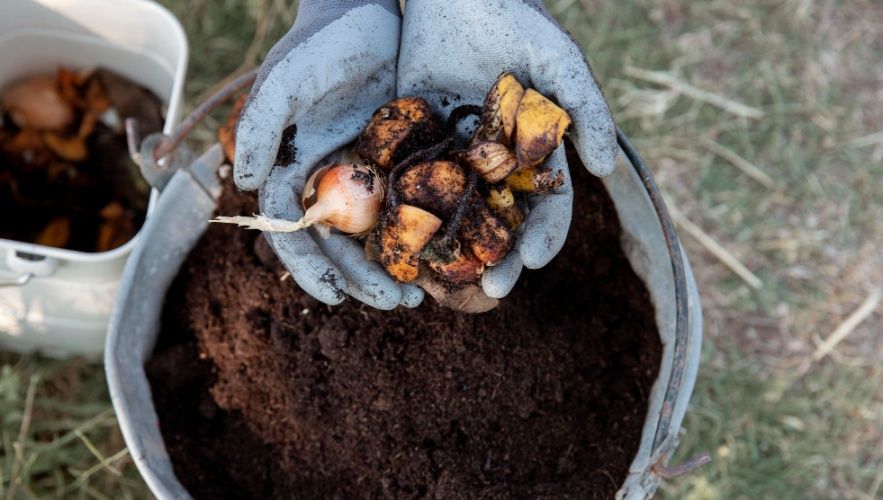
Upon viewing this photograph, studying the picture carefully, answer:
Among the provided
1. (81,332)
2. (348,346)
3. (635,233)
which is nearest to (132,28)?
(81,332)

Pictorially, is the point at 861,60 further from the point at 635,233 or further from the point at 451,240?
the point at 451,240

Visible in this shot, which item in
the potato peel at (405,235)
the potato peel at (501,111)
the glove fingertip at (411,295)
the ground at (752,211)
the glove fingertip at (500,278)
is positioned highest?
the potato peel at (501,111)

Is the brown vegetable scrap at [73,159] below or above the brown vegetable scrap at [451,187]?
below

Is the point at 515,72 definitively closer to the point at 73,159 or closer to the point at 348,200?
the point at 348,200

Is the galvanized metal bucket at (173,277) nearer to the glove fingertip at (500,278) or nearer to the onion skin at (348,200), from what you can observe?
the glove fingertip at (500,278)

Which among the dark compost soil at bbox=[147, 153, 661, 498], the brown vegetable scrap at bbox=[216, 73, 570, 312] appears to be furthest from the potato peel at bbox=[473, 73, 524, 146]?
the dark compost soil at bbox=[147, 153, 661, 498]

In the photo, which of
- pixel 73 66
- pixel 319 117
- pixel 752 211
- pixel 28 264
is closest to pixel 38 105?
pixel 73 66

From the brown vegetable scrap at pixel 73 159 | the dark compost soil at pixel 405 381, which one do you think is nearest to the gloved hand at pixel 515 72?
the dark compost soil at pixel 405 381

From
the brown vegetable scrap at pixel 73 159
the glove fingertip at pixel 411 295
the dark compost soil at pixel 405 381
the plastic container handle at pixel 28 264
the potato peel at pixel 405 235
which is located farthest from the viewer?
the brown vegetable scrap at pixel 73 159
